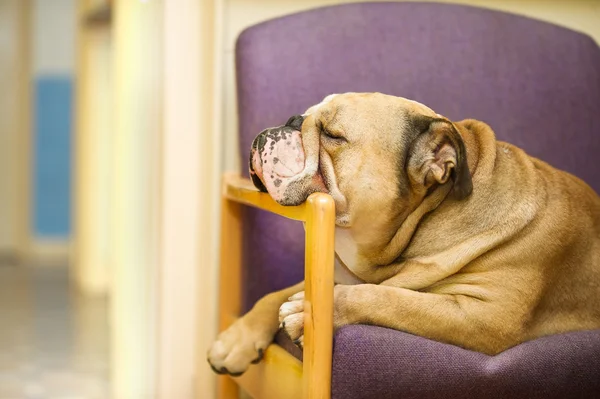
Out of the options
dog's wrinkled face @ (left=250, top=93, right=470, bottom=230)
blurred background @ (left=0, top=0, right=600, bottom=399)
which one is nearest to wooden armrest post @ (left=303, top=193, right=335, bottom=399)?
dog's wrinkled face @ (left=250, top=93, right=470, bottom=230)

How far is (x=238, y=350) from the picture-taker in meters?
1.71

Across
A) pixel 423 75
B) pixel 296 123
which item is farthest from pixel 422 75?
pixel 296 123

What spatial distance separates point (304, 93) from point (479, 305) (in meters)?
0.86

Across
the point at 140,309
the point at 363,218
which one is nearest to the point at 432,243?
the point at 363,218

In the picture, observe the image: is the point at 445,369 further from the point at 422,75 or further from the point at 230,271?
the point at 422,75

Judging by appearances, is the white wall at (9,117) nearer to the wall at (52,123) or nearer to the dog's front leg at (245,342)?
the wall at (52,123)

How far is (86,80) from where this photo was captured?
4562 mm

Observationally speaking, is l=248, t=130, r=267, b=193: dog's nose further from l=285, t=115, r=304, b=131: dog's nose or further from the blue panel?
the blue panel

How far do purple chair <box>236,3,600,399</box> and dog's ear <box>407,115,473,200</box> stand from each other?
1.93 feet

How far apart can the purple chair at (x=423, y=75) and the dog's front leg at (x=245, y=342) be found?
309mm

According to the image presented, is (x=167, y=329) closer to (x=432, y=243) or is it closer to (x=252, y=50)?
(x=252, y=50)

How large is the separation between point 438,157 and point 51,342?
2081 millimetres

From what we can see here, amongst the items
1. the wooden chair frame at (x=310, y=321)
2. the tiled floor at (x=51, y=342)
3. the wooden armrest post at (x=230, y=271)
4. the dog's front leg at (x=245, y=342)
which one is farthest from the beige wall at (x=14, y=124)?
the dog's front leg at (x=245, y=342)

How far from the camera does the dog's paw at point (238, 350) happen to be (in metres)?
1.70
